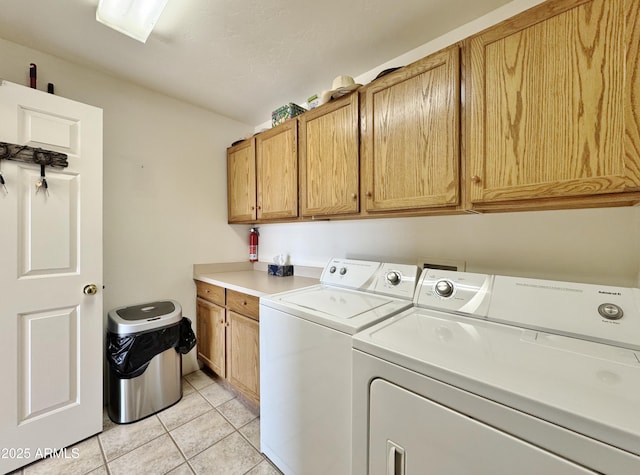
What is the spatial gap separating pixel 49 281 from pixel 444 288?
2142 millimetres

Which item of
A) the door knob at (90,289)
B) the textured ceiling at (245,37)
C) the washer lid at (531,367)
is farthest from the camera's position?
the door knob at (90,289)

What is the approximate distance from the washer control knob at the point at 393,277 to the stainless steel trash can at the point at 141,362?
1.55 meters

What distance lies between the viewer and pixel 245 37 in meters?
1.47

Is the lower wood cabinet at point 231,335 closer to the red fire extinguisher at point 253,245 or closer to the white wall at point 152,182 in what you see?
the white wall at point 152,182

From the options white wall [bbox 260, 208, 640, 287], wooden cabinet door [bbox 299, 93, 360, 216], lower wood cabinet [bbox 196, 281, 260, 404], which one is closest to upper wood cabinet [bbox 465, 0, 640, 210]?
white wall [bbox 260, 208, 640, 287]

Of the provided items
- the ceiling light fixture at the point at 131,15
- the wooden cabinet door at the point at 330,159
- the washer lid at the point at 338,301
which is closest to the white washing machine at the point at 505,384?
the washer lid at the point at 338,301

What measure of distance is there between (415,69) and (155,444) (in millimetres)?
2532

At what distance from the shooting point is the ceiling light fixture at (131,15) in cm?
123

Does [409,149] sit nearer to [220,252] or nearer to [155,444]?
[220,252]

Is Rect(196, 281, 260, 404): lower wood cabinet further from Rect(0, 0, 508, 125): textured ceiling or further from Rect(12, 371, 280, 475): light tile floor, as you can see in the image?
Rect(0, 0, 508, 125): textured ceiling

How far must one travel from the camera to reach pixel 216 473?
134cm

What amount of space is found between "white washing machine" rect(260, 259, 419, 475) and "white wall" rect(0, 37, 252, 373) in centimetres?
128

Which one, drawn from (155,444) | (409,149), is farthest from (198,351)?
(409,149)

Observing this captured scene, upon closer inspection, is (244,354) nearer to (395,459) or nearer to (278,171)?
(395,459)
